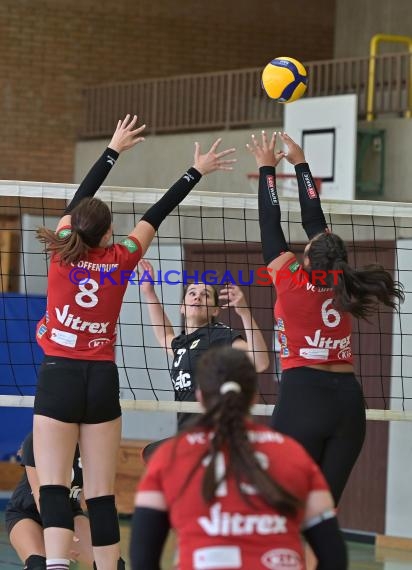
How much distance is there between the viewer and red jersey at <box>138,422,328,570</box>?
114 inches

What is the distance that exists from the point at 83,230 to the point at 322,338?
3.72 ft

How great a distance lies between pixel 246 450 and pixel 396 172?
9.07 meters

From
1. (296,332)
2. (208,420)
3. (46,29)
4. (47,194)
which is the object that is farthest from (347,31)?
(208,420)

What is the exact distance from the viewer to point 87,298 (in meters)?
5.05

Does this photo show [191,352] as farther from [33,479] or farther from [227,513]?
[227,513]

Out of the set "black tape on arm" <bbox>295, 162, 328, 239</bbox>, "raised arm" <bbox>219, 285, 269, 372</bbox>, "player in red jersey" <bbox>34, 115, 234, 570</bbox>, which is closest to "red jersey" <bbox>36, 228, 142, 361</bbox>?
"player in red jersey" <bbox>34, 115, 234, 570</bbox>

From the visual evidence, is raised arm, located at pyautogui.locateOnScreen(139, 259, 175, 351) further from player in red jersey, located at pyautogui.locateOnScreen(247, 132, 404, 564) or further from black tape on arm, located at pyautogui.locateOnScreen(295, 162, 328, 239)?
player in red jersey, located at pyautogui.locateOnScreen(247, 132, 404, 564)

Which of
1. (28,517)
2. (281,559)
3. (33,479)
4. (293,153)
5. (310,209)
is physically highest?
(293,153)

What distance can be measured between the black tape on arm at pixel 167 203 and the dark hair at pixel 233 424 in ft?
7.10

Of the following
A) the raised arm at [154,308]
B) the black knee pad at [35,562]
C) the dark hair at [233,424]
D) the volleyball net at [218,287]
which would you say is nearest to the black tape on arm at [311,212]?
the raised arm at [154,308]

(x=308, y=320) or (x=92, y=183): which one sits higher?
(x=92, y=183)

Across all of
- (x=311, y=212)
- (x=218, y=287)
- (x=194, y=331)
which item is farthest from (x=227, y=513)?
(x=218, y=287)

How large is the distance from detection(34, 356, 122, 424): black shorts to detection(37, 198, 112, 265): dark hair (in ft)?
1.56

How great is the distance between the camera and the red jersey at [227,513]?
290 cm
